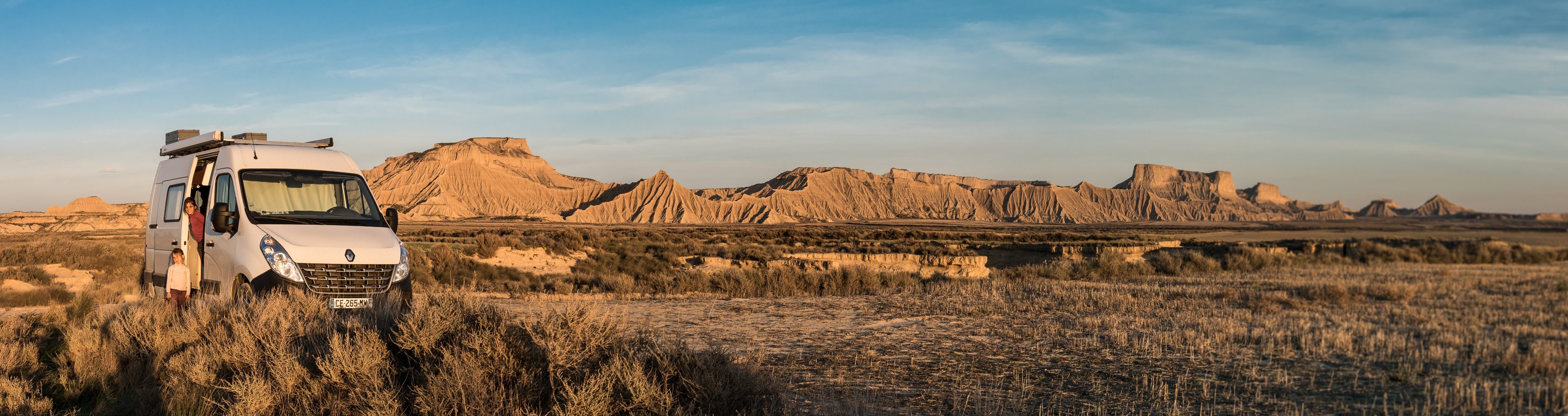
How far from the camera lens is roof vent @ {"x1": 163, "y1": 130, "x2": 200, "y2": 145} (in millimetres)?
11000

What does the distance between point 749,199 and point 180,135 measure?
11976 centimetres

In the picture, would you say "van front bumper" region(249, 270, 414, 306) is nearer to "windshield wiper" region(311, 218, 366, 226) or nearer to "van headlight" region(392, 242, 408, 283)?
"van headlight" region(392, 242, 408, 283)

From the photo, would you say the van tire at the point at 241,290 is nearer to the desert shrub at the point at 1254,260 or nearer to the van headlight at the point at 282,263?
the van headlight at the point at 282,263

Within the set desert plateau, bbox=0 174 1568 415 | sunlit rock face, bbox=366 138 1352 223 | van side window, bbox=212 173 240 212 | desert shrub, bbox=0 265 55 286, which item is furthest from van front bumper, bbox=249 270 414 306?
sunlit rock face, bbox=366 138 1352 223

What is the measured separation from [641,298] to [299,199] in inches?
273

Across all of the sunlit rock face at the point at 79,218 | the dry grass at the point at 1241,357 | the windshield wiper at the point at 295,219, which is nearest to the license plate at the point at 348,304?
the windshield wiper at the point at 295,219

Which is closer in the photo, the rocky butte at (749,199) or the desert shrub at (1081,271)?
the desert shrub at (1081,271)

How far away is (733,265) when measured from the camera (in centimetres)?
→ 2836

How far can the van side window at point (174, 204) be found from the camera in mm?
10258

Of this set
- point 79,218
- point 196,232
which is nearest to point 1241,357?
point 196,232

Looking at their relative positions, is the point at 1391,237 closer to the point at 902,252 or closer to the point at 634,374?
the point at 902,252

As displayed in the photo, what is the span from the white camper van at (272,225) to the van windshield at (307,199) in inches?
0.6

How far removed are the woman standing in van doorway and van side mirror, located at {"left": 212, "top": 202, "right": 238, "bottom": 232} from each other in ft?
3.11

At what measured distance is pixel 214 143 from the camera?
1015cm
